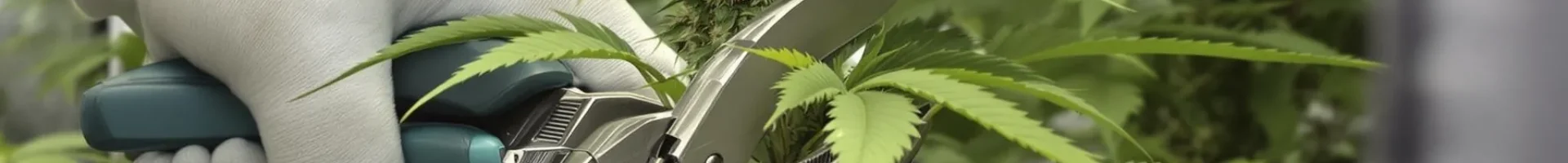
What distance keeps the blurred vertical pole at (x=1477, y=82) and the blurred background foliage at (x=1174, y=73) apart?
9cm

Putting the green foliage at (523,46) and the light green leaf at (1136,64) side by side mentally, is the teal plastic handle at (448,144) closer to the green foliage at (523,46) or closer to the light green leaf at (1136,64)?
the green foliage at (523,46)

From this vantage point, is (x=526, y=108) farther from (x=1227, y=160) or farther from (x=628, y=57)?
(x=1227, y=160)

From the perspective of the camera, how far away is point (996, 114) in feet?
0.84

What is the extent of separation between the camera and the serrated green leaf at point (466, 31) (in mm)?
292

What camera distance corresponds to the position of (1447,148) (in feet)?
0.59

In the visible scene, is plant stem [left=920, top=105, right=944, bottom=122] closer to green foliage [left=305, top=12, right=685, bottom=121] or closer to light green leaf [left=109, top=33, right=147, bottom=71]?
green foliage [left=305, top=12, right=685, bottom=121]

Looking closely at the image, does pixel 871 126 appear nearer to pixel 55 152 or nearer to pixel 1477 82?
pixel 1477 82

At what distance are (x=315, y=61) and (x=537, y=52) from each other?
0.10 meters

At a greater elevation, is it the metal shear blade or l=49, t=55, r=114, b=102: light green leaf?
l=49, t=55, r=114, b=102: light green leaf

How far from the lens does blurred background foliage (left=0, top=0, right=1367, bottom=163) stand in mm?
300

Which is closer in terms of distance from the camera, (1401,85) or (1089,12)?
(1401,85)

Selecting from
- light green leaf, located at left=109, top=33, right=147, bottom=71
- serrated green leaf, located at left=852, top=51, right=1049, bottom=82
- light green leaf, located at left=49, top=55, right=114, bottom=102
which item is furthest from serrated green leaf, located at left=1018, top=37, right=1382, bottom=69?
light green leaf, located at left=49, top=55, right=114, bottom=102

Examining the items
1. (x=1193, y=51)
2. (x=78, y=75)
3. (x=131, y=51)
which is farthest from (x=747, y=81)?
(x=78, y=75)

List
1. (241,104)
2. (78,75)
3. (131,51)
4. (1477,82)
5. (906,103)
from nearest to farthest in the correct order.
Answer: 1. (1477,82)
2. (906,103)
3. (241,104)
4. (131,51)
5. (78,75)
